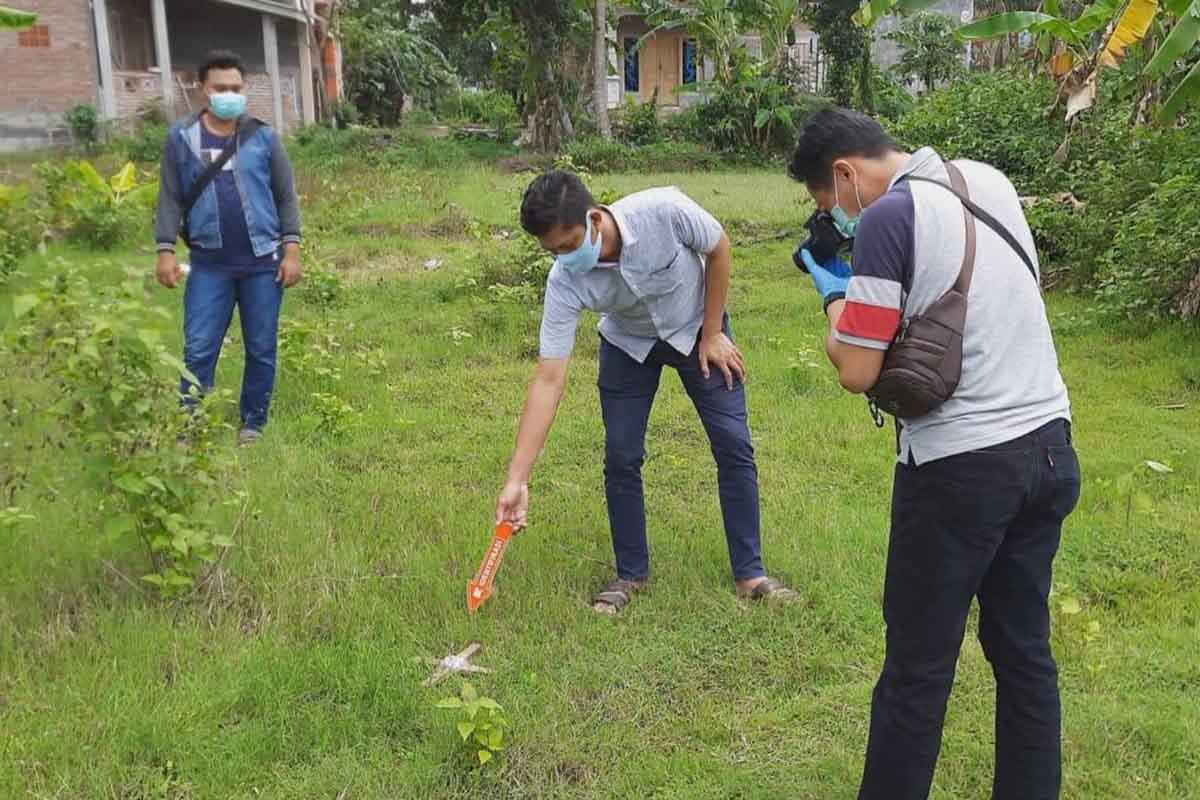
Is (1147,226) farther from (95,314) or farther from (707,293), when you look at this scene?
(95,314)

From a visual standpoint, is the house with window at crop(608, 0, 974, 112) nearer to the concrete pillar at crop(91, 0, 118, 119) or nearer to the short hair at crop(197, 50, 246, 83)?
the concrete pillar at crop(91, 0, 118, 119)

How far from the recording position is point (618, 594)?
416 cm

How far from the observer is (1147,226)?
748 cm

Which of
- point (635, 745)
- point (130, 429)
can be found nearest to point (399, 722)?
point (635, 745)

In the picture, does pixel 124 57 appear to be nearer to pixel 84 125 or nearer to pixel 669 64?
pixel 84 125

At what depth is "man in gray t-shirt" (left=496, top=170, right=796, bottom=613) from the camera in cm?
369

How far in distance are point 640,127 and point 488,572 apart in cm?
2175

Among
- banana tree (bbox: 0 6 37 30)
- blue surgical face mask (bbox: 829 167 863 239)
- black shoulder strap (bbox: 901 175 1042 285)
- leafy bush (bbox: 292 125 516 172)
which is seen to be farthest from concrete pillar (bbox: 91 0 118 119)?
black shoulder strap (bbox: 901 175 1042 285)

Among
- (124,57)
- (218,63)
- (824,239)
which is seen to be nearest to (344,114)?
(124,57)

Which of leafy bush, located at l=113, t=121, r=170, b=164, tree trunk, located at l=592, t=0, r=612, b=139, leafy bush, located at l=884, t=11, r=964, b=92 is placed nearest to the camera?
leafy bush, located at l=113, t=121, r=170, b=164

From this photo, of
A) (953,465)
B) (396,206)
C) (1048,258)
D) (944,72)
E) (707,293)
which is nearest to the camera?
(953,465)

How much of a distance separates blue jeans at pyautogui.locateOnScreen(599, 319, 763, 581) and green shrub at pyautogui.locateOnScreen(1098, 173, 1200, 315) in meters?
4.62

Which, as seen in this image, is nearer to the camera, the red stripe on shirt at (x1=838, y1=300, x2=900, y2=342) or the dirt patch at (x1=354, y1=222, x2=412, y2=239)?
the red stripe on shirt at (x1=838, y1=300, x2=900, y2=342)

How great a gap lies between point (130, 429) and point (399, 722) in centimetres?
131
